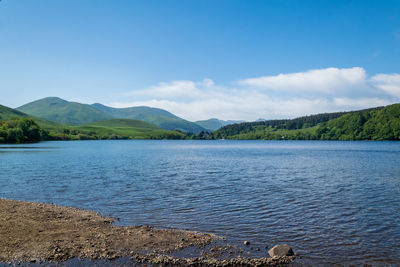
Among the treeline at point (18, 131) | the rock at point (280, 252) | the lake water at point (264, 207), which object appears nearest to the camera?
the rock at point (280, 252)

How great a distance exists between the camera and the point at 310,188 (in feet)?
107

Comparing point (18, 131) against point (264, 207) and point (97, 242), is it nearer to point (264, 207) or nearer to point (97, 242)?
point (264, 207)

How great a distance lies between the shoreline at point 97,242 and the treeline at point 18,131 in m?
166

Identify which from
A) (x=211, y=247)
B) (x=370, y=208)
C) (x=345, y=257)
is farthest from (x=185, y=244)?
(x=370, y=208)

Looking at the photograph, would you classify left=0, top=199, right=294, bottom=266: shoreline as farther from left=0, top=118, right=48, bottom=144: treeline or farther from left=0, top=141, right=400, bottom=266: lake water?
left=0, top=118, right=48, bottom=144: treeline

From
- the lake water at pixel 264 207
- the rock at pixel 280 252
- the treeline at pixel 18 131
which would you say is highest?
the treeline at pixel 18 131

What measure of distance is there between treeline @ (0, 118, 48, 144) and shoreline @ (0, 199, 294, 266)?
16588cm

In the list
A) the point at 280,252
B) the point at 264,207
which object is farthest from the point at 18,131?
the point at 280,252

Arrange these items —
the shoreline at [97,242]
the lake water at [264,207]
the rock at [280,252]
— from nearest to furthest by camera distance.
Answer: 1. the shoreline at [97,242]
2. the rock at [280,252]
3. the lake water at [264,207]

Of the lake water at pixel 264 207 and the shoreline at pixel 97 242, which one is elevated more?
the shoreline at pixel 97 242

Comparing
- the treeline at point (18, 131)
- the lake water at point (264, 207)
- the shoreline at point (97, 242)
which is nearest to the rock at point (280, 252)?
the shoreline at point (97, 242)

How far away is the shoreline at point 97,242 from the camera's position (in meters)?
12.9

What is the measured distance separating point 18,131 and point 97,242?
175 meters

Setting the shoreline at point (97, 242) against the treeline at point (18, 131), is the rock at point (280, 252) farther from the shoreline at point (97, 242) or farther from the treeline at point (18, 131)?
the treeline at point (18, 131)
